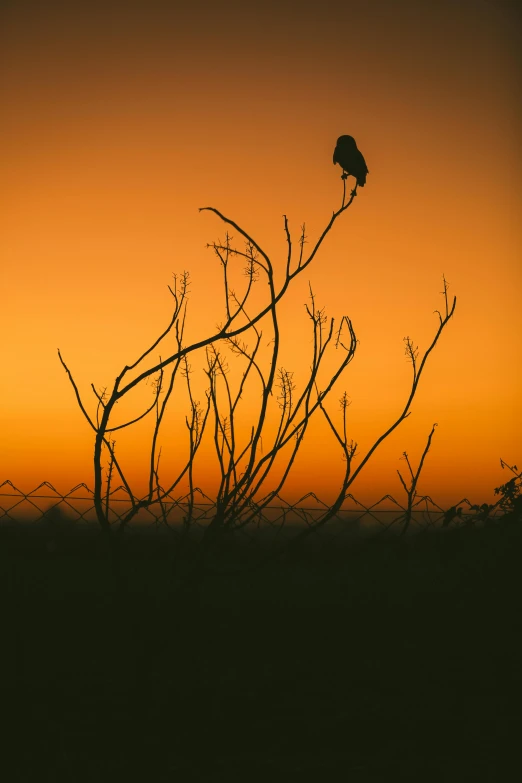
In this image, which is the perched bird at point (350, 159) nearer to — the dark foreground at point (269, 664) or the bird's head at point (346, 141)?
the bird's head at point (346, 141)

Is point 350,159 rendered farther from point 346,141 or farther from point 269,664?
point 269,664

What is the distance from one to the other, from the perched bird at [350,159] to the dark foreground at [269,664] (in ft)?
6.74

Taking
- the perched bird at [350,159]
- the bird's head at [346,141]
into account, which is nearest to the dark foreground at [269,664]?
the perched bird at [350,159]

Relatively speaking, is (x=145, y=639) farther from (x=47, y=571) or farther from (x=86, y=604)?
(x=47, y=571)

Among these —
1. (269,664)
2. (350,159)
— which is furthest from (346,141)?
(269,664)

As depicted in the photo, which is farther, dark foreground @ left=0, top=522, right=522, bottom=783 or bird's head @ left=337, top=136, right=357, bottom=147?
bird's head @ left=337, top=136, right=357, bottom=147

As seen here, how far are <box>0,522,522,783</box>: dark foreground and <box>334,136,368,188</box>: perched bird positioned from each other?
2.05m

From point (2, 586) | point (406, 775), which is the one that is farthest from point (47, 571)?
point (406, 775)

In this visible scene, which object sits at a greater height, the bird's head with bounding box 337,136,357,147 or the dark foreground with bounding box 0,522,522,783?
the bird's head with bounding box 337,136,357,147

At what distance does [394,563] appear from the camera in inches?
229

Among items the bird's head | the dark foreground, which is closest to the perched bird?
the bird's head

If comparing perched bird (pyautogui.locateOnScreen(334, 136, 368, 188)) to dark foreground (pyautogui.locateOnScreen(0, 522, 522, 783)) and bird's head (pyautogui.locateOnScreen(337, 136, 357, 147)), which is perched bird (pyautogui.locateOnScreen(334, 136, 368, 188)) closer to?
bird's head (pyautogui.locateOnScreen(337, 136, 357, 147))

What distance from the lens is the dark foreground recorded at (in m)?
3.06

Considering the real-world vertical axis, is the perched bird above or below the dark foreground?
above
